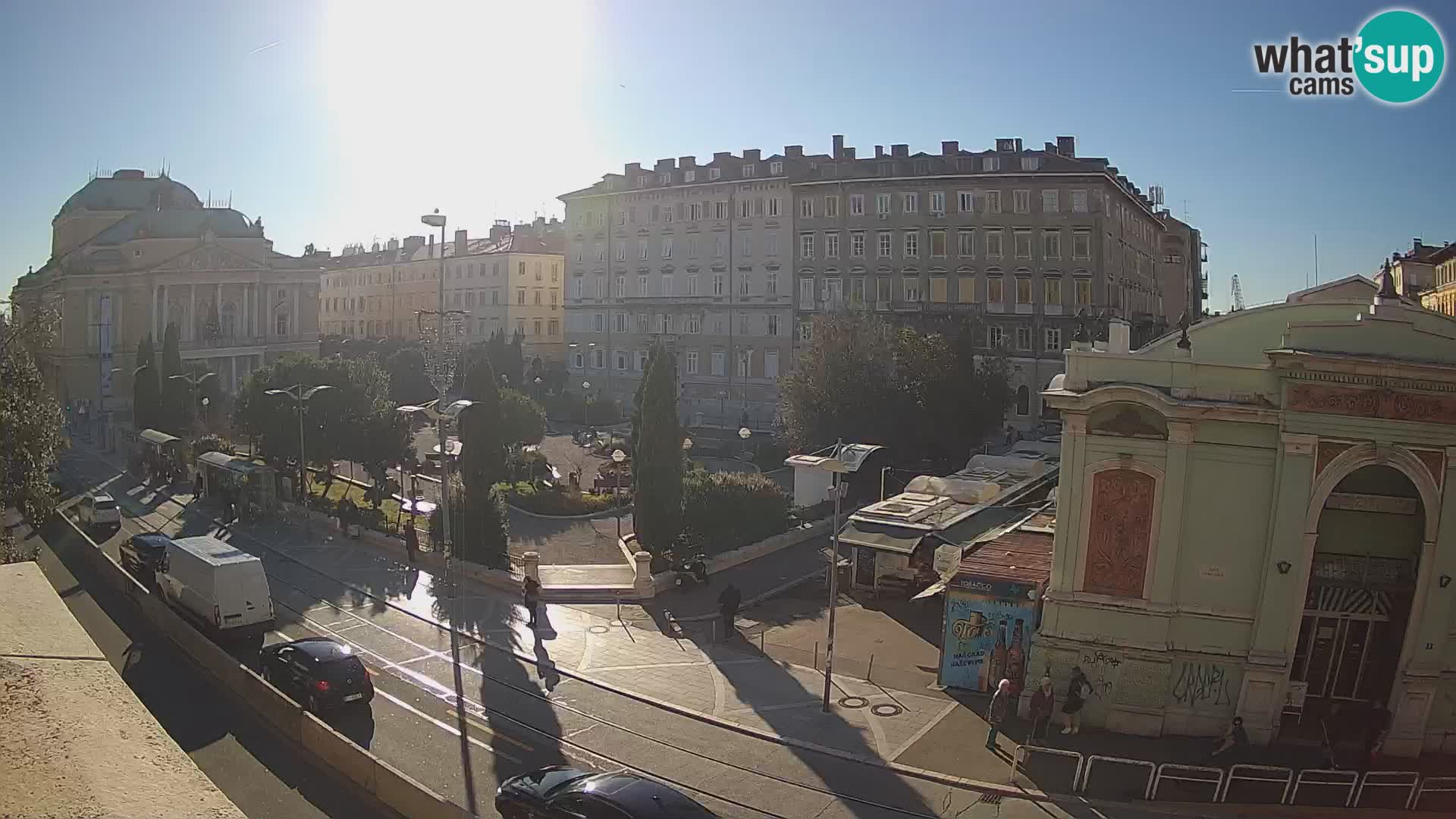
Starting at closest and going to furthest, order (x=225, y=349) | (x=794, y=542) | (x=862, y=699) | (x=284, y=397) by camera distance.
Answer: (x=862, y=699) → (x=794, y=542) → (x=284, y=397) → (x=225, y=349)

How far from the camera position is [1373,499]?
1906 cm

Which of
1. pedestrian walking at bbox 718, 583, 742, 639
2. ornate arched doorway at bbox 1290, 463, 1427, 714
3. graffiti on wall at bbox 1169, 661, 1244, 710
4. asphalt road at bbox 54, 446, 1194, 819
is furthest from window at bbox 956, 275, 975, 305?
graffiti on wall at bbox 1169, 661, 1244, 710

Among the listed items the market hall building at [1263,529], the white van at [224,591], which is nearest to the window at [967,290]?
the market hall building at [1263,529]

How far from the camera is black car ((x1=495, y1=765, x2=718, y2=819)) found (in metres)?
14.0

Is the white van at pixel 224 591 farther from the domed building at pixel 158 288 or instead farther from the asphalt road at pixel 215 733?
the domed building at pixel 158 288

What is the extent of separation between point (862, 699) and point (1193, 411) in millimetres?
8161

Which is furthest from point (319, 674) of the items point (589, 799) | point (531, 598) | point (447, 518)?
point (447, 518)

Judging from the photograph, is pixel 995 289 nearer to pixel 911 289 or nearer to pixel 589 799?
pixel 911 289

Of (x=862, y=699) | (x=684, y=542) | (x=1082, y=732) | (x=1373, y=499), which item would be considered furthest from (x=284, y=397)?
(x=1373, y=499)

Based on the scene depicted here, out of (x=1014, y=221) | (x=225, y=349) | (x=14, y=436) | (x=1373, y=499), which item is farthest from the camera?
(x=225, y=349)

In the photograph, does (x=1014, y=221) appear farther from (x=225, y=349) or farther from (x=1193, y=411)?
(x=225, y=349)

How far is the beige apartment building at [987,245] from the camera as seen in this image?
61.1 meters

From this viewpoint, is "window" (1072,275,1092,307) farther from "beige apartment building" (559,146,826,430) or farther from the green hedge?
the green hedge

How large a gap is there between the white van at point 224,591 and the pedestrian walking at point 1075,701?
17.5m
